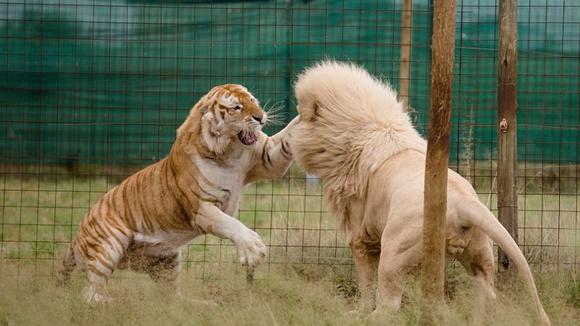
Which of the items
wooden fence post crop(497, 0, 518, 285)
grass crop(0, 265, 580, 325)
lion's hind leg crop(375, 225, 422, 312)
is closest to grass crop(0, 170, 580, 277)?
wooden fence post crop(497, 0, 518, 285)

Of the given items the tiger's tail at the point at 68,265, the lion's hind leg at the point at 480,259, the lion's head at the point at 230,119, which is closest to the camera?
the lion's hind leg at the point at 480,259

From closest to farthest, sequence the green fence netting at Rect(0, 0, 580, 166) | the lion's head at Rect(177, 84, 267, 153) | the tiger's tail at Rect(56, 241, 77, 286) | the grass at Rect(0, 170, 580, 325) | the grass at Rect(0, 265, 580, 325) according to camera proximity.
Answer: the grass at Rect(0, 265, 580, 325) → the grass at Rect(0, 170, 580, 325) → the lion's head at Rect(177, 84, 267, 153) → the tiger's tail at Rect(56, 241, 77, 286) → the green fence netting at Rect(0, 0, 580, 166)

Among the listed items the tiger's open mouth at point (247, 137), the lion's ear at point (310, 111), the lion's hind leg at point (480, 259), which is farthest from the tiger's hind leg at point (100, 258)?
the lion's hind leg at point (480, 259)

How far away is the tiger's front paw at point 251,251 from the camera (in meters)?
6.53

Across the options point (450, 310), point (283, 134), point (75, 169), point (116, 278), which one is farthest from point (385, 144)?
point (75, 169)

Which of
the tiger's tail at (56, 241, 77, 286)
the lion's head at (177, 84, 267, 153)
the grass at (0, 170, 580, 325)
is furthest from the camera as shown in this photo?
the tiger's tail at (56, 241, 77, 286)

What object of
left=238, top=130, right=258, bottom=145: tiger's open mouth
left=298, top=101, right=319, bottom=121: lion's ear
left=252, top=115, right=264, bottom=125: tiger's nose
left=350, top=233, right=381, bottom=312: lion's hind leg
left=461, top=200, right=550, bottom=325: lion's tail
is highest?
left=298, top=101, right=319, bottom=121: lion's ear

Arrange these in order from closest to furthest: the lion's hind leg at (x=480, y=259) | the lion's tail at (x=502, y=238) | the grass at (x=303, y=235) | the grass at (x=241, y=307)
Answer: the lion's tail at (x=502, y=238) → the grass at (x=241, y=307) → the lion's hind leg at (x=480, y=259) → the grass at (x=303, y=235)

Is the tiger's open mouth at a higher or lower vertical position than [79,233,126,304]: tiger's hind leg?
higher

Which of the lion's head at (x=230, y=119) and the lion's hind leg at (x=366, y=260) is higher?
the lion's head at (x=230, y=119)

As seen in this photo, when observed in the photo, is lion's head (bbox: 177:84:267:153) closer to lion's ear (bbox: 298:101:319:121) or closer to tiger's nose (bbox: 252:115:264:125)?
tiger's nose (bbox: 252:115:264:125)

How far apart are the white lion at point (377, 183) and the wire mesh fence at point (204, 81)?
9.48 ft

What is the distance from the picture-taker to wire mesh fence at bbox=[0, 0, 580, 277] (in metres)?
10.7

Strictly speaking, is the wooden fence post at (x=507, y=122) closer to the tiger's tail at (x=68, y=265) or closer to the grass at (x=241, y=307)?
the grass at (x=241, y=307)
